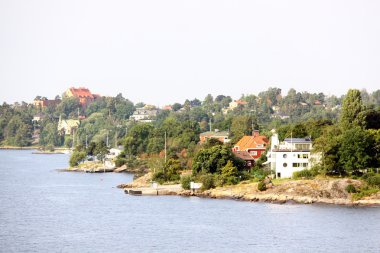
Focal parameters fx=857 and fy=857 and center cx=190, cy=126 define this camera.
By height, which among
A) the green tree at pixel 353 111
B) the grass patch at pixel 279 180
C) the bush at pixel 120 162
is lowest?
the grass patch at pixel 279 180

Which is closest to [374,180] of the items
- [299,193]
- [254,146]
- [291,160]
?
[299,193]

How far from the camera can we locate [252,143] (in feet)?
303

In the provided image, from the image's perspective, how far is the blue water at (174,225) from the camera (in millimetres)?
51188

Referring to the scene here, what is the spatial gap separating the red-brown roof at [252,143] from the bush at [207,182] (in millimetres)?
16341

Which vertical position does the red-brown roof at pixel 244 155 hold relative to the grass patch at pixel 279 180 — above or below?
above

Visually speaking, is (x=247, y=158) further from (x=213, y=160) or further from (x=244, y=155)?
(x=213, y=160)

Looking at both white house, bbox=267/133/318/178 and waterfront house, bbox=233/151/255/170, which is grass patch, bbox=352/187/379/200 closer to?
white house, bbox=267/133/318/178

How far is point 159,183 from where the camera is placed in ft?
274

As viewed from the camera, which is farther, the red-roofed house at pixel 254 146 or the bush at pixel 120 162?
the bush at pixel 120 162

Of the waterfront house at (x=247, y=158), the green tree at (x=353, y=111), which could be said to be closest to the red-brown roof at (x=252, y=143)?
the waterfront house at (x=247, y=158)

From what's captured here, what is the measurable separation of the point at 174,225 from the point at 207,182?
16355 mm

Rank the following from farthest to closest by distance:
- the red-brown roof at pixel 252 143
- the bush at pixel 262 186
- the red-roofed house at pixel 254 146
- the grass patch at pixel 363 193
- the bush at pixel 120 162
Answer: the bush at pixel 120 162
the red-brown roof at pixel 252 143
the red-roofed house at pixel 254 146
the bush at pixel 262 186
the grass patch at pixel 363 193

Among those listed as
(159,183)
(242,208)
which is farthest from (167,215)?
(159,183)

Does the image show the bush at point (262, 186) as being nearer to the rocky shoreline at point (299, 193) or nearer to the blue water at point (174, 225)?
the rocky shoreline at point (299, 193)
